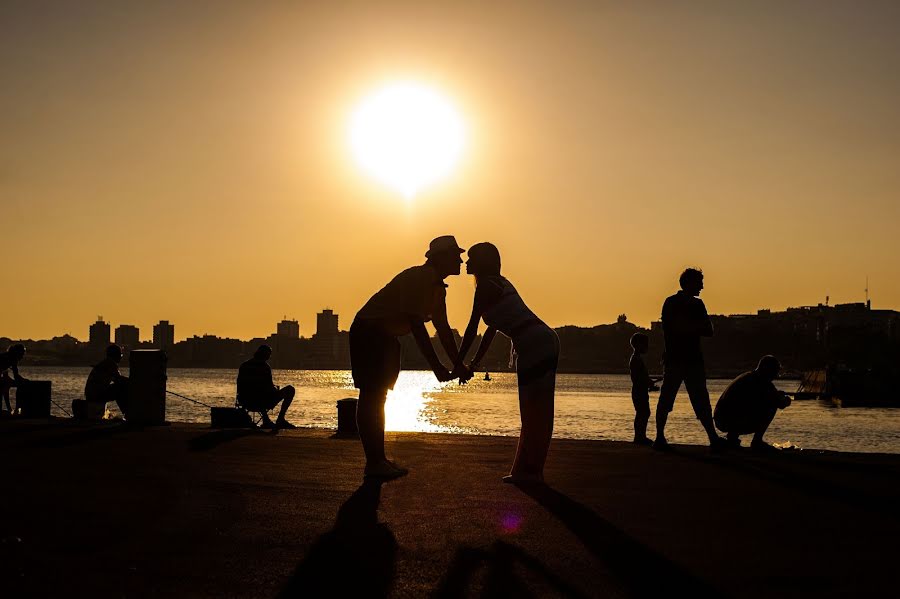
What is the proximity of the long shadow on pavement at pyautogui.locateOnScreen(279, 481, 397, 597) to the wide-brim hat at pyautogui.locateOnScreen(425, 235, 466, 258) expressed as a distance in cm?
329

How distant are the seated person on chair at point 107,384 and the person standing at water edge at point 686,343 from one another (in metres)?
9.65

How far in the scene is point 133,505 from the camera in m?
7.00

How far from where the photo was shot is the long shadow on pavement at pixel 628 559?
182 inches

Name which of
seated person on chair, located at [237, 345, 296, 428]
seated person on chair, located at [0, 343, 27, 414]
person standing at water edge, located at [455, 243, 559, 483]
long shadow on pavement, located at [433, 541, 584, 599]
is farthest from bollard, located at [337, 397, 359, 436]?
long shadow on pavement, located at [433, 541, 584, 599]

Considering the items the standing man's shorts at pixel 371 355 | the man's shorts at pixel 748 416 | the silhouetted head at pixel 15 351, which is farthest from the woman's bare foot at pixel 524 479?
the silhouetted head at pixel 15 351

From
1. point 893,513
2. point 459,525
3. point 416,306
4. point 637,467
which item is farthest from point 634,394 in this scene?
point 459,525

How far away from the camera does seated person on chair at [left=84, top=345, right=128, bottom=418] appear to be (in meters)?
18.0

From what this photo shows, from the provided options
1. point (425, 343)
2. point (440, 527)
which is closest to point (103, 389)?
point (425, 343)

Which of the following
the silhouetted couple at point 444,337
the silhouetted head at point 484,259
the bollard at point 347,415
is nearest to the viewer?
the silhouetted couple at point 444,337

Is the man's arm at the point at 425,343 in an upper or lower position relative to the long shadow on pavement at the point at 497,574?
upper

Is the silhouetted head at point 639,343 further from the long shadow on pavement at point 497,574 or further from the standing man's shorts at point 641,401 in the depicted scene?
the long shadow on pavement at point 497,574

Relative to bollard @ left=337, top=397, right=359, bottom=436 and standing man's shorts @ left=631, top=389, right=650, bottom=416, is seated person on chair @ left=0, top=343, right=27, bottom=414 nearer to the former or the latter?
bollard @ left=337, top=397, right=359, bottom=436

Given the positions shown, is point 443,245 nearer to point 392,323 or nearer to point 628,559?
point 392,323

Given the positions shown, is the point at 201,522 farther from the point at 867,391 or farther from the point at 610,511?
the point at 867,391
